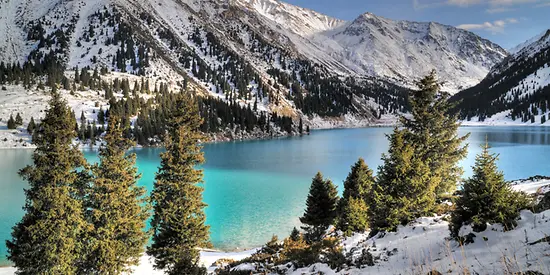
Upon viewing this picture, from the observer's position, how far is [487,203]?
9594 millimetres

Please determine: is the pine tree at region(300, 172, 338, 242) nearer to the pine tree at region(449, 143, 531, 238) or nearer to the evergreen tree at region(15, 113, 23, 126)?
the pine tree at region(449, 143, 531, 238)

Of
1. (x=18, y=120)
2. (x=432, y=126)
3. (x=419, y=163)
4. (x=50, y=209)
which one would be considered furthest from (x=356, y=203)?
(x=18, y=120)

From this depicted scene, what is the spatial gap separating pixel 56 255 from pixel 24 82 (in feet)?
482

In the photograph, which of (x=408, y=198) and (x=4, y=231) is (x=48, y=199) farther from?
(x=4, y=231)

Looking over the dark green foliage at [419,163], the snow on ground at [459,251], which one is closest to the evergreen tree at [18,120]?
the dark green foliage at [419,163]

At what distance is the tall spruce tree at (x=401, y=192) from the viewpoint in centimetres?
1497

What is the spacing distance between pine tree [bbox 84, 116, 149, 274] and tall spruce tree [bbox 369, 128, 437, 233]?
14111 millimetres

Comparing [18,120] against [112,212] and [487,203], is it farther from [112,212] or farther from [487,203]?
[487,203]

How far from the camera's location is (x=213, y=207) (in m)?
39.5

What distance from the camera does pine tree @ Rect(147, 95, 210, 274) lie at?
2066 cm

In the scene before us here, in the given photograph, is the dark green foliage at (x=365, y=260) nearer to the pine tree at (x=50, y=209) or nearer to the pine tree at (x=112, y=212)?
the pine tree at (x=50, y=209)

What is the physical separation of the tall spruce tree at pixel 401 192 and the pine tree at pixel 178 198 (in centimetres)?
1168

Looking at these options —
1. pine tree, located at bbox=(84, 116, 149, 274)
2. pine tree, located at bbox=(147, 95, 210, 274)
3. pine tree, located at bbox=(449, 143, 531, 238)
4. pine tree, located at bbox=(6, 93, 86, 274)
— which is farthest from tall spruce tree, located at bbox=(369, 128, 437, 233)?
pine tree, located at bbox=(6, 93, 86, 274)

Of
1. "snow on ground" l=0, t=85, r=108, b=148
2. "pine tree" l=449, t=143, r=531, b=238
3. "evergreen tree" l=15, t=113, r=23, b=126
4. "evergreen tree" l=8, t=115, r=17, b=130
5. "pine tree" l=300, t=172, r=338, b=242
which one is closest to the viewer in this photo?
"pine tree" l=449, t=143, r=531, b=238
